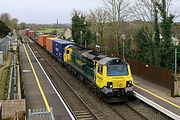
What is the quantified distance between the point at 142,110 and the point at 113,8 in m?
28.0

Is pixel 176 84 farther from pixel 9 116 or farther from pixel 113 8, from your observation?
pixel 113 8

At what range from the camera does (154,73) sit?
25141 mm

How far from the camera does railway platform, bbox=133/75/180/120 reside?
17281 mm

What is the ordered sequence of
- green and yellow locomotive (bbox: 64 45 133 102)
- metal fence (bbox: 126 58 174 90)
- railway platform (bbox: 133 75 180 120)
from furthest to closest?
1. metal fence (bbox: 126 58 174 90)
2. green and yellow locomotive (bbox: 64 45 133 102)
3. railway platform (bbox: 133 75 180 120)

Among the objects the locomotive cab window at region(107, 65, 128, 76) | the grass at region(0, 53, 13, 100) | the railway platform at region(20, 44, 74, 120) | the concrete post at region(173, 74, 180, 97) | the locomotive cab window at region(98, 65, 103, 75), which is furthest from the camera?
the grass at region(0, 53, 13, 100)

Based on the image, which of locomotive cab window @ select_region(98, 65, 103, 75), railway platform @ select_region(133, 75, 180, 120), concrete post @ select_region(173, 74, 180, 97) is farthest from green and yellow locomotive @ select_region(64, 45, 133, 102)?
concrete post @ select_region(173, 74, 180, 97)

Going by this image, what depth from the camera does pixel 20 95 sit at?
21.8 metres

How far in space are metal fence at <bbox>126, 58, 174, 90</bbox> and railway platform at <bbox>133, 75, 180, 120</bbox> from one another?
424 millimetres

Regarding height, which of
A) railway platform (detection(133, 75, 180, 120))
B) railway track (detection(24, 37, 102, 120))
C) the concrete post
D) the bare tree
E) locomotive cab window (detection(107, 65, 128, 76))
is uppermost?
the bare tree

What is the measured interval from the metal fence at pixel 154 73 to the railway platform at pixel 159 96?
42cm

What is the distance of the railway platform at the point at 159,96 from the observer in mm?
17281

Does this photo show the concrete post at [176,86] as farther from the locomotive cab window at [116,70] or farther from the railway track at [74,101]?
the railway track at [74,101]

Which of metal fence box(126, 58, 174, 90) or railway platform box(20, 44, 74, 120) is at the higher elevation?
metal fence box(126, 58, 174, 90)

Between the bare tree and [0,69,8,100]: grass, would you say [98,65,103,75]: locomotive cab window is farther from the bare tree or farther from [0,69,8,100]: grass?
the bare tree
